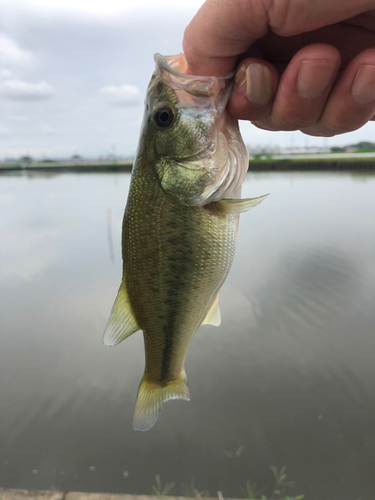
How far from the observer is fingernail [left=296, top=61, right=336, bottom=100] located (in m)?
1.33

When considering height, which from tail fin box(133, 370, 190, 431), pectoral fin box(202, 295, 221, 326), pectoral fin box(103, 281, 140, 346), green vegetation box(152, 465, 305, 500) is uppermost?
pectoral fin box(103, 281, 140, 346)

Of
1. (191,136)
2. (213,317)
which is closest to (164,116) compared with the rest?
(191,136)

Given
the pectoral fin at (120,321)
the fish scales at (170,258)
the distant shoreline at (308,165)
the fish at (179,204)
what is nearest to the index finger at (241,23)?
the fish at (179,204)

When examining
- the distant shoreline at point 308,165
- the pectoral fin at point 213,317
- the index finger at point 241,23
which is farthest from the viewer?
the distant shoreline at point 308,165

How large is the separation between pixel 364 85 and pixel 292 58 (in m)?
0.34

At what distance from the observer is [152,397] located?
169cm

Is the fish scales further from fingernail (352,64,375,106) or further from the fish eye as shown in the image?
fingernail (352,64,375,106)

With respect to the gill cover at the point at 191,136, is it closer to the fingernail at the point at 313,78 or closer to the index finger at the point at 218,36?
the index finger at the point at 218,36

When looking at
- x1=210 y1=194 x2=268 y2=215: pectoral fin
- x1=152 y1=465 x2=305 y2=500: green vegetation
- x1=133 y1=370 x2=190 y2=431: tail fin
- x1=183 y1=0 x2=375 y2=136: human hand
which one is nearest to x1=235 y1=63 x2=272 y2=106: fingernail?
x1=183 y1=0 x2=375 y2=136: human hand

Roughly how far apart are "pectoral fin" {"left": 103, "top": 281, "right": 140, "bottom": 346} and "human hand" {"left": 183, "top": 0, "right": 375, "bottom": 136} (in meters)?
1.07

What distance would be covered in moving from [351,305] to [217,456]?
4.37 metres

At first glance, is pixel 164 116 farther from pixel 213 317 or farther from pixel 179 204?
pixel 213 317

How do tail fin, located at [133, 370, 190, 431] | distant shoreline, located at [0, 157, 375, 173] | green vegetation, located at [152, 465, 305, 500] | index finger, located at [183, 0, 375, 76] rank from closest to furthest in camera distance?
index finger, located at [183, 0, 375, 76] → tail fin, located at [133, 370, 190, 431] → green vegetation, located at [152, 465, 305, 500] → distant shoreline, located at [0, 157, 375, 173]

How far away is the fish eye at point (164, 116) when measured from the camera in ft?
4.61
